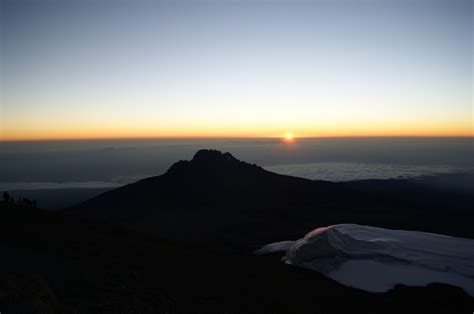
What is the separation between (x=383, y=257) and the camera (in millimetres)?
23406

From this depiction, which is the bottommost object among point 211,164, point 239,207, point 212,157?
point 239,207

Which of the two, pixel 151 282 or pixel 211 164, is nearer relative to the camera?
→ pixel 151 282

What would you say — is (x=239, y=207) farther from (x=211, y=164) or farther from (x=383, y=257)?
(x=383, y=257)

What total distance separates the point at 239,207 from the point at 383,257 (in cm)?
5810

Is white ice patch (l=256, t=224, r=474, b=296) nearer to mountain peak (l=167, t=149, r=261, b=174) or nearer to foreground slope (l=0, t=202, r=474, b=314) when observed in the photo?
foreground slope (l=0, t=202, r=474, b=314)

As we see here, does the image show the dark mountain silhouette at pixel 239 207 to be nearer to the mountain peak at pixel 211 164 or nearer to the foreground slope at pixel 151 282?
the mountain peak at pixel 211 164

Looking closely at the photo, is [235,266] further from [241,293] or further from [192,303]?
[192,303]

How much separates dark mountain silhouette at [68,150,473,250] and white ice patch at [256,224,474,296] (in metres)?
24.2

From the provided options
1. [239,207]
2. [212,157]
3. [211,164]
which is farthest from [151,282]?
[212,157]

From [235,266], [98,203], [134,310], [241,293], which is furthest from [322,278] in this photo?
[98,203]

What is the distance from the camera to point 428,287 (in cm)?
1903

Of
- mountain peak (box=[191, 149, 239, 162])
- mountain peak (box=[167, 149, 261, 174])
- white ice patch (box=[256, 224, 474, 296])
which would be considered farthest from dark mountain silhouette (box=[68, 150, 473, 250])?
white ice patch (box=[256, 224, 474, 296])

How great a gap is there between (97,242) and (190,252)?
252 inches

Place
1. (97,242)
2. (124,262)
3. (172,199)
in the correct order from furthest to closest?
1. (172,199)
2. (97,242)
3. (124,262)
